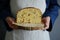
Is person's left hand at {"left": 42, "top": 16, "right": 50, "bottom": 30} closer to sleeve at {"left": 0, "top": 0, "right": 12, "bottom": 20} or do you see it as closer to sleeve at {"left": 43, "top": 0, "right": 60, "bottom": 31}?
sleeve at {"left": 43, "top": 0, "right": 60, "bottom": 31}

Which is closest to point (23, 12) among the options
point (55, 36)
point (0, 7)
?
point (0, 7)

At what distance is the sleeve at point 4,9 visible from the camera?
81cm

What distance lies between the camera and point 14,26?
73cm

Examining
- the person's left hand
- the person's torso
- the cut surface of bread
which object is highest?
the person's torso

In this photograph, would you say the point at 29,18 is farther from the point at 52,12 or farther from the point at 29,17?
the point at 52,12

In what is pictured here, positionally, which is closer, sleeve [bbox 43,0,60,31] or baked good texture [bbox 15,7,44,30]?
baked good texture [bbox 15,7,44,30]

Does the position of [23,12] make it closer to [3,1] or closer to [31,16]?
[31,16]

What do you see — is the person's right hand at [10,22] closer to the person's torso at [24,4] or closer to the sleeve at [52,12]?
the person's torso at [24,4]

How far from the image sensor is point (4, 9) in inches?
33.5

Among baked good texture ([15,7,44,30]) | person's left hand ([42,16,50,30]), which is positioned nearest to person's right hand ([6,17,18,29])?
baked good texture ([15,7,44,30])

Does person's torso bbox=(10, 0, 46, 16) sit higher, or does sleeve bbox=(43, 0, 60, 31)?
person's torso bbox=(10, 0, 46, 16)

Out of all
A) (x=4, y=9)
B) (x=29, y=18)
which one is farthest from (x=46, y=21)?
(x=4, y=9)

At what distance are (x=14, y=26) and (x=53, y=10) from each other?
0.25m

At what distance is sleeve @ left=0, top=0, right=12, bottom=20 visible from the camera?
81 centimetres
